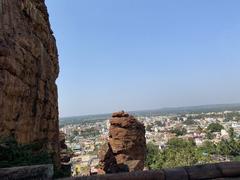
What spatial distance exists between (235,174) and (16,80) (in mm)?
9199

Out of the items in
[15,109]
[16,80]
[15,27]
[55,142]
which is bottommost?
[55,142]

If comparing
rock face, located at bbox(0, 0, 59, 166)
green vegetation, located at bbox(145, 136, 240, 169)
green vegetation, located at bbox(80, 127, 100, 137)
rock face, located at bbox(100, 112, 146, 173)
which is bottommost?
green vegetation, located at bbox(145, 136, 240, 169)

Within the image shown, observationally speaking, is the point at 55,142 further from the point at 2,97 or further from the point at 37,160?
the point at 37,160

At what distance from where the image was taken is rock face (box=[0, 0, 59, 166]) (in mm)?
10711

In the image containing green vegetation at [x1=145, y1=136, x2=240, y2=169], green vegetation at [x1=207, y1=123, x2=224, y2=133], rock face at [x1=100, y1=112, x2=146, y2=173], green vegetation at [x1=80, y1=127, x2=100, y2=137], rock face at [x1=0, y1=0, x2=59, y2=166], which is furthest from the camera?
green vegetation at [x1=80, y1=127, x2=100, y2=137]

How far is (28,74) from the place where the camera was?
12.7 m

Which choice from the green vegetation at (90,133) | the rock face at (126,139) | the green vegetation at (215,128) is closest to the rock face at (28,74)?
the rock face at (126,139)

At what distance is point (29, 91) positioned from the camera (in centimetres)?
1276

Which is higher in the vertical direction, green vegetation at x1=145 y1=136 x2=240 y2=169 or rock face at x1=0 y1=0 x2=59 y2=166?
rock face at x1=0 y1=0 x2=59 y2=166

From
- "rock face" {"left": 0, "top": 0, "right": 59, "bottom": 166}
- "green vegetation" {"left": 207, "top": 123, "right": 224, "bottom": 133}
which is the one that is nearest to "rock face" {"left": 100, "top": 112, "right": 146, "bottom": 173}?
"rock face" {"left": 0, "top": 0, "right": 59, "bottom": 166}

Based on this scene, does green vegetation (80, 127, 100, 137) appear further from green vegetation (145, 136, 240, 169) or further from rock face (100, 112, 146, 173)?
rock face (100, 112, 146, 173)

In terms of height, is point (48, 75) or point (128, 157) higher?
point (48, 75)

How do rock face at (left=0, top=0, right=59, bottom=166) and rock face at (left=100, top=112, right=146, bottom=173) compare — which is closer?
rock face at (left=0, top=0, right=59, bottom=166)

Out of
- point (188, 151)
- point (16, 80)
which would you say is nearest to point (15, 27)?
point (16, 80)
